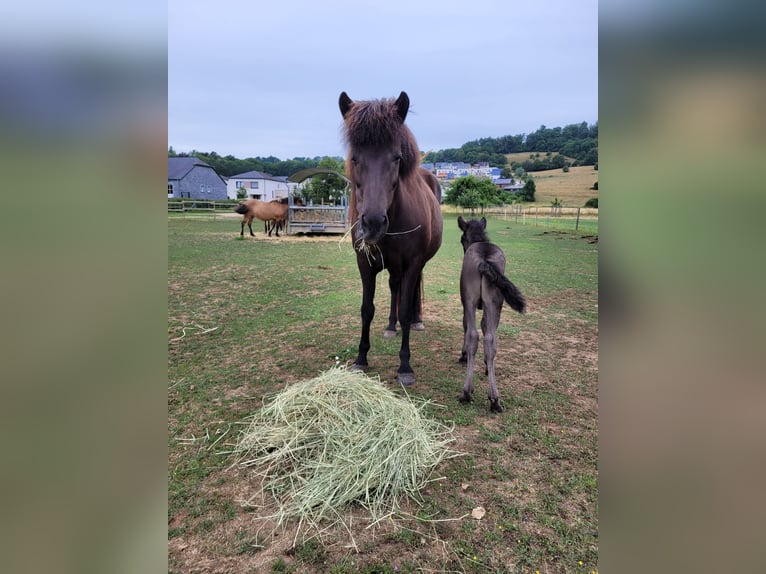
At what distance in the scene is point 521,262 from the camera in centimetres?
1179

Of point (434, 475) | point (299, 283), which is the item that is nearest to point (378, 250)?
point (434, 475)

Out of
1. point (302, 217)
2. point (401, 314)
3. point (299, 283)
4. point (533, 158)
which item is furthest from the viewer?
point (533, 158)

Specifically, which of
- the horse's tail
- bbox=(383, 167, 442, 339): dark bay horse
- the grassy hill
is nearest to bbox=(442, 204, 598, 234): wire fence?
the grassy hill

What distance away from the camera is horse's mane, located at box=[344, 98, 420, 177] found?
322cm

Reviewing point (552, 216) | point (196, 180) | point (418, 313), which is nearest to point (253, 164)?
point (196, 180)

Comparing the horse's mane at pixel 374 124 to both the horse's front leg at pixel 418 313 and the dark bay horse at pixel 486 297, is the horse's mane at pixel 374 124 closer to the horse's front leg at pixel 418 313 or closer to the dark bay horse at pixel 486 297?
the dark bay horse at pixel 486 297

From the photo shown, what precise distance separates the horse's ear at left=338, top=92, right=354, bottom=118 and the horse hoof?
2650 millimetres
